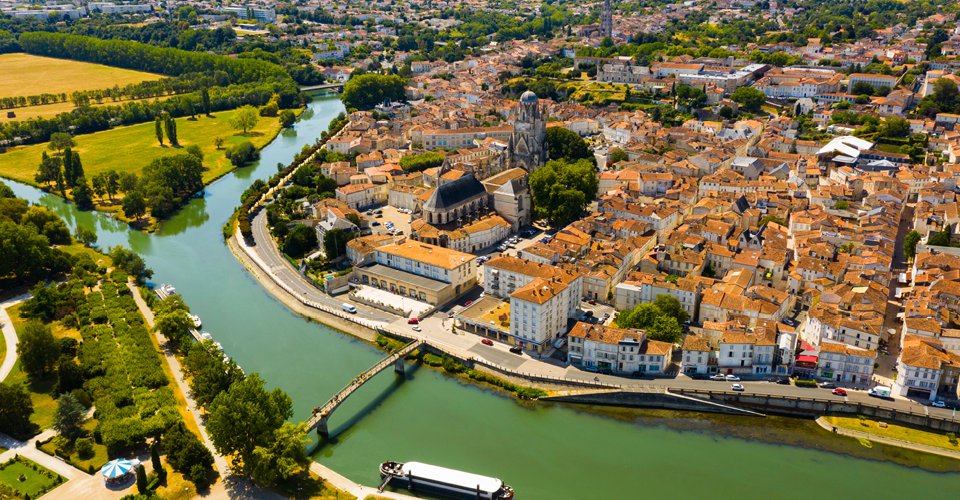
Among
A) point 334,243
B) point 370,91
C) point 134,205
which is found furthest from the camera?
point 370,91

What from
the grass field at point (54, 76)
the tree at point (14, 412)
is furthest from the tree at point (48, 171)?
the grass field at point (54, 76)

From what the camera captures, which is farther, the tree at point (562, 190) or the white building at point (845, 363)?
the tree at point (562, 190)

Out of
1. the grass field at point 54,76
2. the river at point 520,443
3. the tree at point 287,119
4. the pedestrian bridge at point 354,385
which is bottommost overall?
the river at point 520,443

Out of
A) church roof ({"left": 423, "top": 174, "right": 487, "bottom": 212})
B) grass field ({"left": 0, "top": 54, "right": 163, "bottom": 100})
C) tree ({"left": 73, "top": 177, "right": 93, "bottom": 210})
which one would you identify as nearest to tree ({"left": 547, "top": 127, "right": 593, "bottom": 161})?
church roof ({"left": 423, "top": 174, "right": 487, "bottom": 212})

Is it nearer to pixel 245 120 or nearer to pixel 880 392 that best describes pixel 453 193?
pixel 880 392

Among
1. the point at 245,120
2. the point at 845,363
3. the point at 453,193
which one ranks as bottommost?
the point at 845,363

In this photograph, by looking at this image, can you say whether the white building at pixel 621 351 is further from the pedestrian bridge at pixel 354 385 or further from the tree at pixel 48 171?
the tree at pixel 48 171

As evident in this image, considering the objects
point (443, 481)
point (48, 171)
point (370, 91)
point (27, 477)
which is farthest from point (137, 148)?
point (443, 481)
